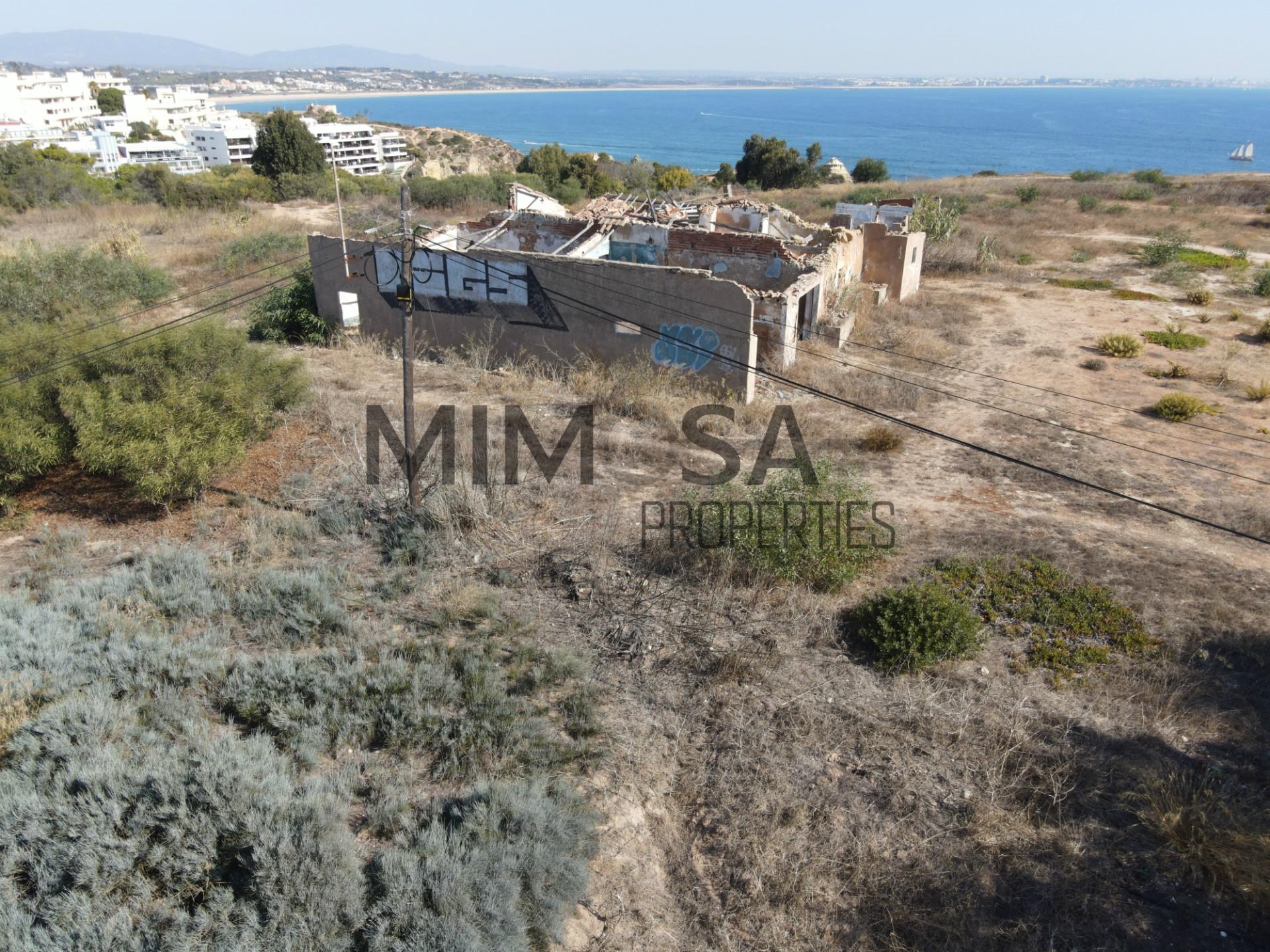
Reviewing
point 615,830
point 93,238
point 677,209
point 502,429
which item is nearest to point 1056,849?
point 615,830

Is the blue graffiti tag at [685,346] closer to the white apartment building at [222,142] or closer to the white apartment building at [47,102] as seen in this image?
the white apartment building at [222,142]

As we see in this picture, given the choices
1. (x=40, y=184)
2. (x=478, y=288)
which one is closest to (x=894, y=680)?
(x=478, y=288)

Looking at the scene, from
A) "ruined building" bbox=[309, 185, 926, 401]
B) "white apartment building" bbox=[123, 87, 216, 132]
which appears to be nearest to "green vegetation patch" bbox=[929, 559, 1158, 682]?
"ruined building" bbox=[309, 185, 926, 401]

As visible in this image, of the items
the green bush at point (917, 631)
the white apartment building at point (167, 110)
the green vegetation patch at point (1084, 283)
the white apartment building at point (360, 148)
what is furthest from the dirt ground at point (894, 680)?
the white apartment building at point (167, 110)

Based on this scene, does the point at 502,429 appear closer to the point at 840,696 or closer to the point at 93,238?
the point at 840,696

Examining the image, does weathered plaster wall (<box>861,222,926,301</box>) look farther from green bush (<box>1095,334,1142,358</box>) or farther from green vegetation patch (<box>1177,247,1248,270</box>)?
green vegetation patch (<box>1177,247,1248,270</box>)
